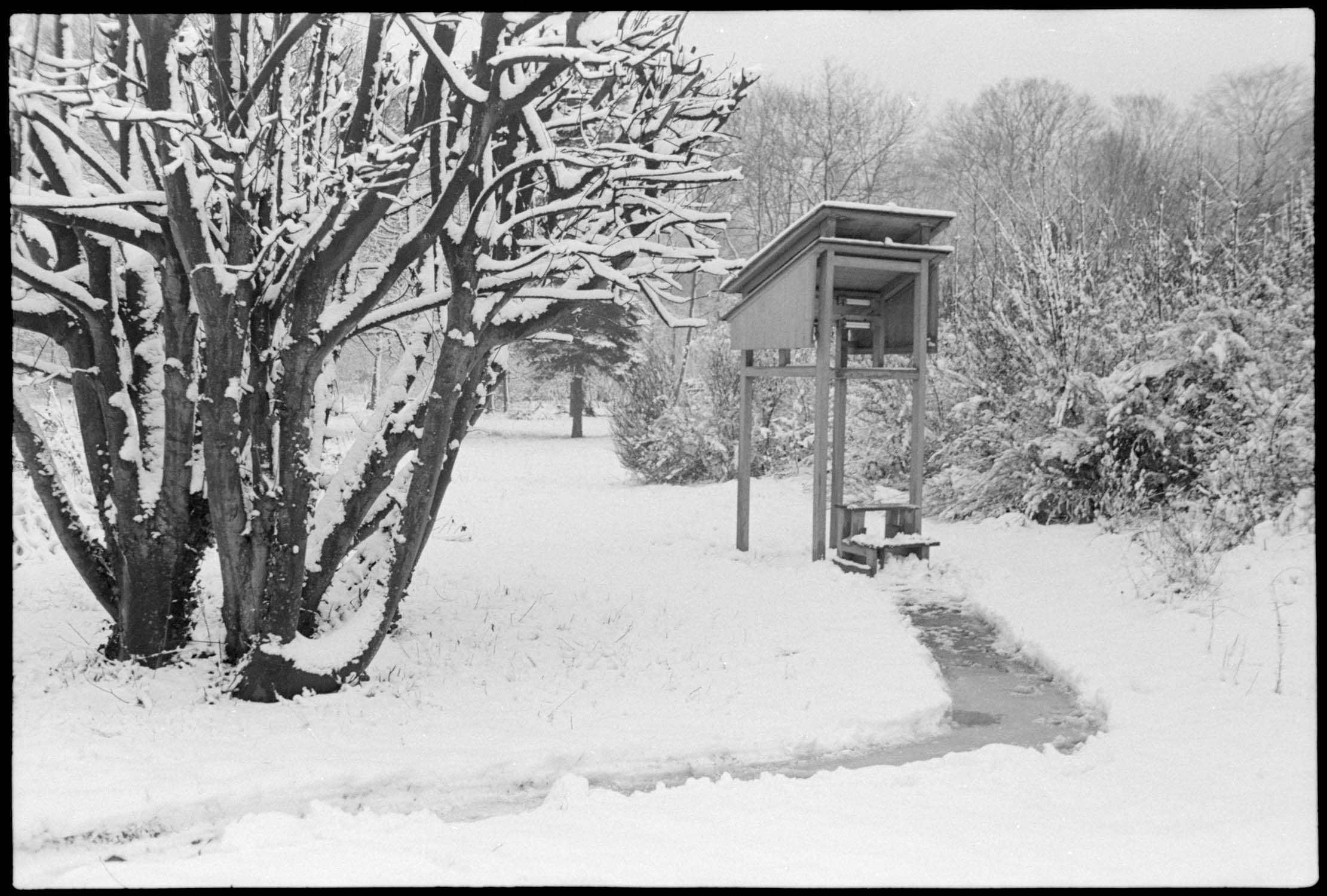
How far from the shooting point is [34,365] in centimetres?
541

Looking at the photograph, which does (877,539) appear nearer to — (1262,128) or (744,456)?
(744,456)

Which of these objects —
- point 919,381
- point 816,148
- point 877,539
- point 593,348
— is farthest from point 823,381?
point 593,348

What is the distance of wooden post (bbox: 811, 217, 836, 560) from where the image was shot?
857 centimetres

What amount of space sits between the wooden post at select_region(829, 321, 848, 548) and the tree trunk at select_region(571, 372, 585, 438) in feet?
53.5

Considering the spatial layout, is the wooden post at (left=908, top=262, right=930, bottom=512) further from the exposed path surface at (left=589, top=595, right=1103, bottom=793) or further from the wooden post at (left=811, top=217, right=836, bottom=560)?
the exposed path surface at (left=589, top=595, right=1103, bottom=793)

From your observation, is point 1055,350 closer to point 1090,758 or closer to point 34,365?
point 1090,758

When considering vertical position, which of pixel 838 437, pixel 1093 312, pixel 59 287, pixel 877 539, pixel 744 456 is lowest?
pixel 877 539

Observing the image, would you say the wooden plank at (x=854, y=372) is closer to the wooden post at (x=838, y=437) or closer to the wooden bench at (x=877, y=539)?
the wooden post at (x=838, y=437)

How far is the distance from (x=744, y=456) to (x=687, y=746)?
5823 millimetres

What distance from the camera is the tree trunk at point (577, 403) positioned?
87.7 ft

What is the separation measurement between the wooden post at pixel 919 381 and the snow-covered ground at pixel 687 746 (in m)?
1.11

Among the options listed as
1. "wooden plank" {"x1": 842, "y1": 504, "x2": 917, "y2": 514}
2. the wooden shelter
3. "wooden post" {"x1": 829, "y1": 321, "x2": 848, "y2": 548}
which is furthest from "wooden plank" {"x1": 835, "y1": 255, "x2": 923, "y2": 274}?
"wooden plank" {"x1": 842, "y1": 504, "x2": 917, "y2": 514}

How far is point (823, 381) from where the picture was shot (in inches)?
346

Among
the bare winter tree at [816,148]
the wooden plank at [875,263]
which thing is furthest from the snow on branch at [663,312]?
the bare winter tree at [816,148]
